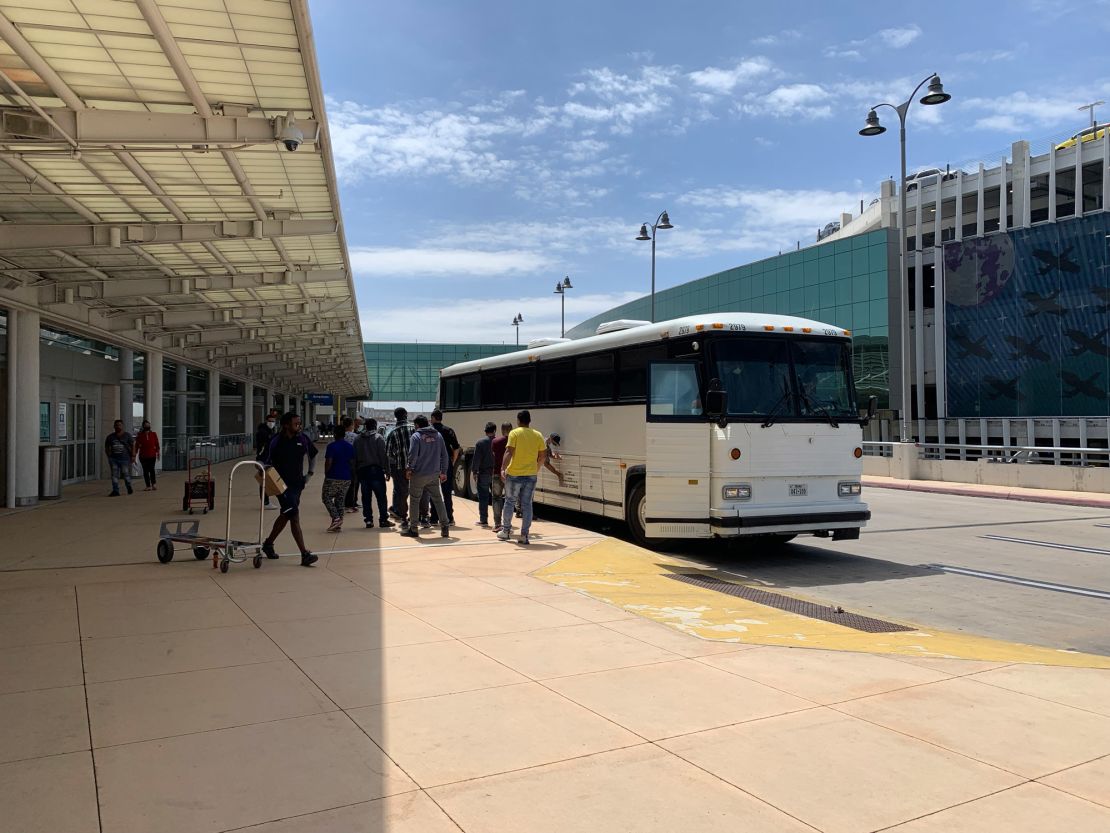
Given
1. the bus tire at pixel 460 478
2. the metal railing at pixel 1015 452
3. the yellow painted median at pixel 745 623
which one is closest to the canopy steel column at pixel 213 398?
the bus tire at pixel 460 478

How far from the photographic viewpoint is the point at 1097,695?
5371mm

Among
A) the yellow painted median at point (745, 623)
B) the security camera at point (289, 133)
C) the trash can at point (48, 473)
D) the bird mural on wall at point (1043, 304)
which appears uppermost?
the bird mural on wall at point (1043, 304)

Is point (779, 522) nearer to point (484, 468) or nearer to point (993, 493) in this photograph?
point (484, 468)

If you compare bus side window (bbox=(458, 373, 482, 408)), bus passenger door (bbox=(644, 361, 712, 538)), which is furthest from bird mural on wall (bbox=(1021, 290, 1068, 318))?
bus passenger door (bbox=(644, 361, 712, 538))

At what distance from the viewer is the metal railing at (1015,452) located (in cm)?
2505

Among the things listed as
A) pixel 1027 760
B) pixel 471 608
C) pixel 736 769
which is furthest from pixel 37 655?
pixel 1027 760

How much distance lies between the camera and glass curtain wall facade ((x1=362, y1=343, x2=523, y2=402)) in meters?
95.7

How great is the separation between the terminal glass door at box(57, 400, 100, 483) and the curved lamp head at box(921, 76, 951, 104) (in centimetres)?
2494

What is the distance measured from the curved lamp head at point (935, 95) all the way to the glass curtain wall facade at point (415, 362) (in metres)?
74.1

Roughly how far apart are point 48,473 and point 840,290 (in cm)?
4472

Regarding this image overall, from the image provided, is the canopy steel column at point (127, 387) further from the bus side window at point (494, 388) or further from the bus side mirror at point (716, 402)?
the bus side mirror at point (716, 402)

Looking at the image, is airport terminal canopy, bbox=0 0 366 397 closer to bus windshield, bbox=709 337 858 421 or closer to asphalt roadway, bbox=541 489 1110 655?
bus windshield, bbox=709 337 858 421

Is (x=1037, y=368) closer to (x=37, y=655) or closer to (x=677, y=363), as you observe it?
(x=677, y=363)

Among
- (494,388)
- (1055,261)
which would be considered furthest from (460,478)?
(1055,261)
